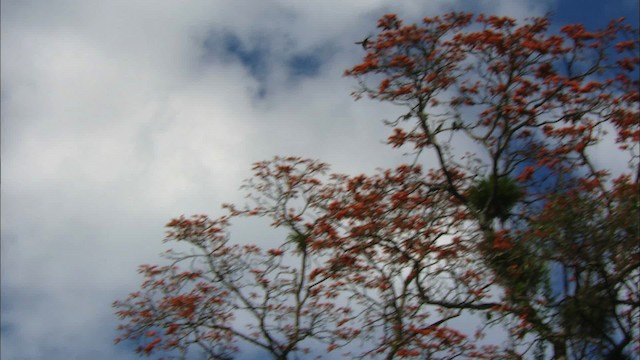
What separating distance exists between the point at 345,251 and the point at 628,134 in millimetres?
4212

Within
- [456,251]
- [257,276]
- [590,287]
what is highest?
[257,276]

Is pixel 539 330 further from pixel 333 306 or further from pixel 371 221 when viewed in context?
pixel 333 306

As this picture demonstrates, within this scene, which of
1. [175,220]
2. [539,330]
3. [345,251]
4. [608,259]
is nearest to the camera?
[608,259]

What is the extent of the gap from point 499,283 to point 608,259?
2.08 m

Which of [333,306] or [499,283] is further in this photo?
[333,306]

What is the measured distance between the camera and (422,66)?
9.57 meters

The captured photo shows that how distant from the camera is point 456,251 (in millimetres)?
8852

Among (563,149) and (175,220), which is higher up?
(175,220)

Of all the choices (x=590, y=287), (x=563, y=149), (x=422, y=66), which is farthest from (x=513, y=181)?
(x=590, y=287)

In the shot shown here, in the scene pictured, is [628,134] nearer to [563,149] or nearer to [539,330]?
[563,149]

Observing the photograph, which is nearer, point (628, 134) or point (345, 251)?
point (628, 134)

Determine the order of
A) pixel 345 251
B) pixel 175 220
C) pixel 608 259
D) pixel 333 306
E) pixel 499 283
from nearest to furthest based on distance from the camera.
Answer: pixel 608 259
pixel 499 283
pixel 345 251
pixel 333 306
pixel 175 220

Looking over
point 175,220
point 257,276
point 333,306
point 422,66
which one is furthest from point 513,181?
point 175,220

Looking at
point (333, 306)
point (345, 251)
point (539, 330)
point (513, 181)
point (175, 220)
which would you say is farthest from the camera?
point (175, 220)
